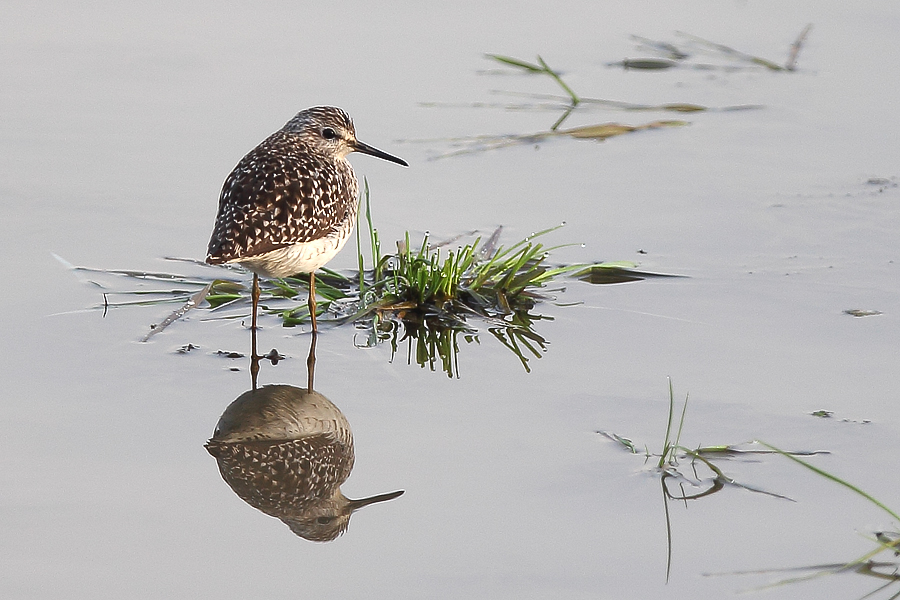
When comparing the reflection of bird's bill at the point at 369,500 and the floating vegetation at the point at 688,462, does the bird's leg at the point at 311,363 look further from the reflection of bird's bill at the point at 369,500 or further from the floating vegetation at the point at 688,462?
the floating vegetation at the point at 688,462

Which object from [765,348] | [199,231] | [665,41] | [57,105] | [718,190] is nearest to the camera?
[765,348]

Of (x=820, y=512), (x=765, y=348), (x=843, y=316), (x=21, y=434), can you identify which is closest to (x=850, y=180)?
(x=843, y=316)

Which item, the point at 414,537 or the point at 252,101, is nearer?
the point at 414,537

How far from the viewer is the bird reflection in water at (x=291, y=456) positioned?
191 inches

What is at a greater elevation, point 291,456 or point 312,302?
point 312,302

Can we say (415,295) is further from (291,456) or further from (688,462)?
(688,462)

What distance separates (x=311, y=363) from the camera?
620cm

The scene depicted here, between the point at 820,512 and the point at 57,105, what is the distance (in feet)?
21.6

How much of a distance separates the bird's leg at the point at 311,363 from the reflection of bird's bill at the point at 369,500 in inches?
42.8

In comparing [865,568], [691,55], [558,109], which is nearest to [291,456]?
[865,568]

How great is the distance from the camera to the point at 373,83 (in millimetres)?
9734

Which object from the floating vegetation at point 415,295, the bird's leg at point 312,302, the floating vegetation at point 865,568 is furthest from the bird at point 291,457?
the floating vegetation at point 865,568

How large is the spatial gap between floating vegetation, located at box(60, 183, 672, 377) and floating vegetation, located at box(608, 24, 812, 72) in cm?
381

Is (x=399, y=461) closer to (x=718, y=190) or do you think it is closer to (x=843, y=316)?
(x=843, y=316)
